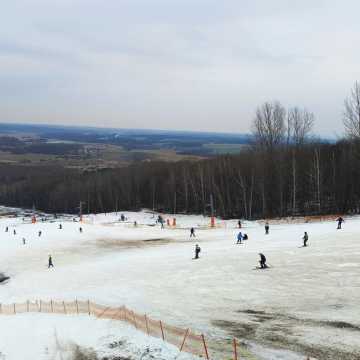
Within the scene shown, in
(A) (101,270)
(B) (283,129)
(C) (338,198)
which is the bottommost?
(A) (101,270)

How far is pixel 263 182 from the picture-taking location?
285 ft

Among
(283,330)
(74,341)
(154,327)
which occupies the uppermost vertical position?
(283,330)

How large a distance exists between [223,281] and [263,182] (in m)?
55.3

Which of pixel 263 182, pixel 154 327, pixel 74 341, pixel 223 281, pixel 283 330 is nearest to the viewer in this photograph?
pixel 283 330

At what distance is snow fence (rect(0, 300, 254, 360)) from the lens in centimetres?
1923

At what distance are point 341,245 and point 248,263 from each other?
845cm

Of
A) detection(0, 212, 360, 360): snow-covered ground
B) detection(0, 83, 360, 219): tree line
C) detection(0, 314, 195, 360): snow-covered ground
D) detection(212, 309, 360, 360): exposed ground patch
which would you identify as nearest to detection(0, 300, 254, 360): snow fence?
detection(0, 314, 195, 360): snow-covered ground

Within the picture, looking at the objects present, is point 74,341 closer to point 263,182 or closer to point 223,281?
point 223,281

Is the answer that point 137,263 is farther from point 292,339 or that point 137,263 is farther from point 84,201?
point 84,201

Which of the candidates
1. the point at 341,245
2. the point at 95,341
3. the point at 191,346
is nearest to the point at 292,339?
the point at 191,346

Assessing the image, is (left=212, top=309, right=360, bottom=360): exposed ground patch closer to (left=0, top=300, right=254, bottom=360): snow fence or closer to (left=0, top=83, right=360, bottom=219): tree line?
(left=0, top=300, right=254, bottom=360): snow fence

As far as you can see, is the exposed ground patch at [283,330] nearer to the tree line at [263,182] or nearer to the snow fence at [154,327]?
the snow fence at [154,327]

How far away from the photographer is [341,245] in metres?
40.8

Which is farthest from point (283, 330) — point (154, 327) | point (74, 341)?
point (74, 341)
